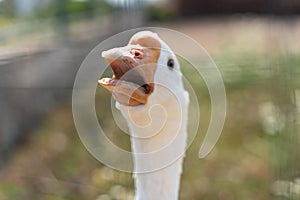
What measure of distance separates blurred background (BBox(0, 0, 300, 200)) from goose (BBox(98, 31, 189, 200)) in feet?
1.67

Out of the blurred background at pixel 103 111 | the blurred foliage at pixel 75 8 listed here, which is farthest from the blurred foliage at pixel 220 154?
the blurred foliage at pixel 75 8

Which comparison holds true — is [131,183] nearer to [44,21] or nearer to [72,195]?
[72,195]

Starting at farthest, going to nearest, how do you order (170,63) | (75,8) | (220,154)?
1. (75,8)
2. (220,154)
3. (170,63)

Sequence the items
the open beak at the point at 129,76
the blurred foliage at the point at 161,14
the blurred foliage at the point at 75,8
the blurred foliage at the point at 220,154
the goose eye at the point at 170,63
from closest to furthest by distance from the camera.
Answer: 1. the open beak at the point at 129,76
2. the goose eye at the point at 170,63
3. the blurred foliage at the point at 220,154
4. the blurred foliage at the point at 75,8
5. the blurred foliage at the point at 161,14

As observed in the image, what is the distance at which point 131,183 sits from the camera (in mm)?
1788

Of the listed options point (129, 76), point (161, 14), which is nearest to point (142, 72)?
point (129, 76)

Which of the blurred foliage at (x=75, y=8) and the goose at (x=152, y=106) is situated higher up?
the goose at (x=152, y=106)

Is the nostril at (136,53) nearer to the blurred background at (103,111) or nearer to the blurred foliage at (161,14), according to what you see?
the blurred background at (103,111)

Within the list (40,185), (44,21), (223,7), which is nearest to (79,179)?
(40,185)

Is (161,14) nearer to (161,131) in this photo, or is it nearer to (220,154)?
(220,154)

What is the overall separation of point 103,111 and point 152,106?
44.7 inches

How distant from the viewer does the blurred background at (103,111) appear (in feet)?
6.48

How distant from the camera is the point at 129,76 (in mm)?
1095

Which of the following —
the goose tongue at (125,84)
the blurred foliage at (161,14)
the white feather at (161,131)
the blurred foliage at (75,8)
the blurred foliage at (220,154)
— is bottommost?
the blurred foliage at (161,14)
